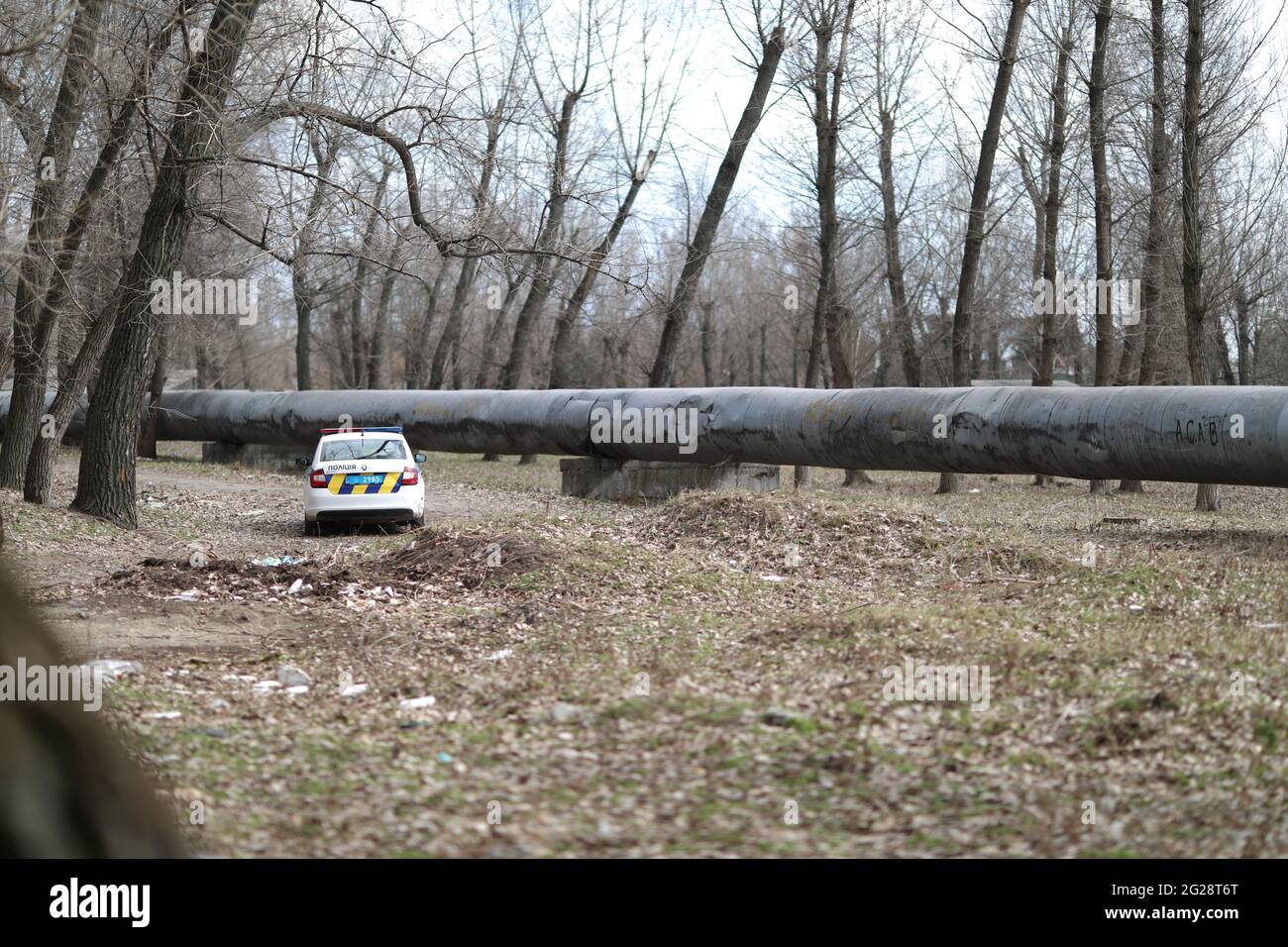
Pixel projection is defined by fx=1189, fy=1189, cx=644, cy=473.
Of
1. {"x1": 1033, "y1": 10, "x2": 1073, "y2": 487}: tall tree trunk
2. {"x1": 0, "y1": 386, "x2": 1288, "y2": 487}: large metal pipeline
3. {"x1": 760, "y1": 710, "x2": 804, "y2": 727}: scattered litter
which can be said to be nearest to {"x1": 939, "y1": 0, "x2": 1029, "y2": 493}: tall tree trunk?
{"x1": 1033, "y1": 10, "x2": 1073, "y2": 487}: tall tree trunk

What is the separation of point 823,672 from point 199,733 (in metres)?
3.81

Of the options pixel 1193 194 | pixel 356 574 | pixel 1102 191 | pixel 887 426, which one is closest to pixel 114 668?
pixel 356 574

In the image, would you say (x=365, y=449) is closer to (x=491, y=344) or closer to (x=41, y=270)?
(x=41, y=270)

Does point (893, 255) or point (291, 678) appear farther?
point (893, 255)

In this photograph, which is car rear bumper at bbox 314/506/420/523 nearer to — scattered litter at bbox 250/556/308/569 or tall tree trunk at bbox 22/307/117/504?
scattered litter at bbox 250/556/308/569

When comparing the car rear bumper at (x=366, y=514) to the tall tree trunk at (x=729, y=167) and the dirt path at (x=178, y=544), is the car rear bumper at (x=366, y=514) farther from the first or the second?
the tall tree trunk at (x=729, y=167)

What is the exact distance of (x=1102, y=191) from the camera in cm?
2241

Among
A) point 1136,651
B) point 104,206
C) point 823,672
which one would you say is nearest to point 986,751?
point 823,672

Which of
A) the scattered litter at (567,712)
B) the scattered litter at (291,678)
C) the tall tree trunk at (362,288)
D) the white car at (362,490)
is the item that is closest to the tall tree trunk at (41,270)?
the tall tree trunk at (362,288)

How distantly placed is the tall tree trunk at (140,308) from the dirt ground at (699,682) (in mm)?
705

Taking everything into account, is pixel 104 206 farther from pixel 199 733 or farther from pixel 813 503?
pixel 199 733

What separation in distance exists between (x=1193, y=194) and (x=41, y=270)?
1647 cm

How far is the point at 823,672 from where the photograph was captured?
7.73 m

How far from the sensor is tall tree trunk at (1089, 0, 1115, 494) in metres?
21.4
